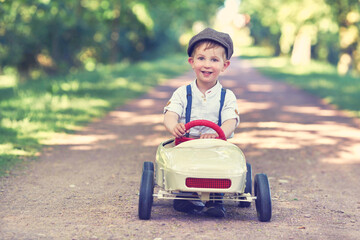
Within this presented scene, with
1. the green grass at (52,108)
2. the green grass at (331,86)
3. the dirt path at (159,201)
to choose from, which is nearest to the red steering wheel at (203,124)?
the dirt path at (159,201)

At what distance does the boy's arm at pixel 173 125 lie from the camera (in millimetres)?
4348

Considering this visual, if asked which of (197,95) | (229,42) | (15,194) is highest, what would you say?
(229,42)

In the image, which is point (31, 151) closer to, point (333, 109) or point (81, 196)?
point (81, 196)

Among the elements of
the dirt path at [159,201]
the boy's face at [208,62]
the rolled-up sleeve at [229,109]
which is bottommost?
the dirt path at [159,201]

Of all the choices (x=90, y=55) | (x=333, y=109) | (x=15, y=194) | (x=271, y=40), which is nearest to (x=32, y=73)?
(x=90, y=55)

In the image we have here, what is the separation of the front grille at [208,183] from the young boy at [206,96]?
19.1 inches

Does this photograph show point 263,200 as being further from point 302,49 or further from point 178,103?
point 302,49

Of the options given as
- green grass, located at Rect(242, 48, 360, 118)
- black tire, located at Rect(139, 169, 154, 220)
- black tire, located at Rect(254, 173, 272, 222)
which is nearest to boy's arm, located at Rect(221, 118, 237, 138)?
black tire, located at Rect(254, 173, 272, 222)

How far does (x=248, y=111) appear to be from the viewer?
12.8 metres

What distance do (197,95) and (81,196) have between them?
5.11 ft

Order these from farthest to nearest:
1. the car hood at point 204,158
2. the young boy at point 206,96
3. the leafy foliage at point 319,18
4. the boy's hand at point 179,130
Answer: the leafy foliage at point 319,18 → the young boy at point 206,96 → the boy's hand at point 179,130 → the car hood at point 204,158

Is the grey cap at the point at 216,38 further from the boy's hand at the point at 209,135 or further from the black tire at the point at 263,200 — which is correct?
the black tire at the point at 263,200

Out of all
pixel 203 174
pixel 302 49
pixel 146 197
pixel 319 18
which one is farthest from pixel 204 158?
pixel 302 49

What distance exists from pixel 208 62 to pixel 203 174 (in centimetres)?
112
